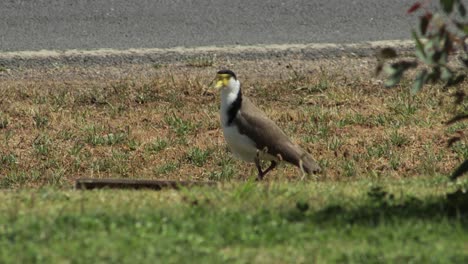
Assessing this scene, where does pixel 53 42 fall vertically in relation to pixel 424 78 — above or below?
below

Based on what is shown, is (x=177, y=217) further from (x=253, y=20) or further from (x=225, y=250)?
(x=253, y=20)

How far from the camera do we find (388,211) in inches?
229

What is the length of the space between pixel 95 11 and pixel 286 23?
70.3 inches

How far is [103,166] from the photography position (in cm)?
844

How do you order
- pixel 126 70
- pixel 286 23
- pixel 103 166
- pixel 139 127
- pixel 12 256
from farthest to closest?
1. pixel 286 23
2. pixel 126 70
3. pixel 139 127
4. pixel 103 166
5. pixel 12 256

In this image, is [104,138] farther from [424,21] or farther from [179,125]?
[424,21]

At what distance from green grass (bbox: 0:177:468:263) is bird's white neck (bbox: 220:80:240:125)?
2029 millimetres

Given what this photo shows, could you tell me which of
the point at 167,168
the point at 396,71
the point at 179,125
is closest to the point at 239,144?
the point at 167,168

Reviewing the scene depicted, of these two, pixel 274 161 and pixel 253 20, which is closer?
pixel 274 161

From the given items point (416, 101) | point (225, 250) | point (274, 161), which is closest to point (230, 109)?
point (274, 161)

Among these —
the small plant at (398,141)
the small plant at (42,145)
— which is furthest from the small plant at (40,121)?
the small plant at (398,141)

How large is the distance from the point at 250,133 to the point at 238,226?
3.06 meters

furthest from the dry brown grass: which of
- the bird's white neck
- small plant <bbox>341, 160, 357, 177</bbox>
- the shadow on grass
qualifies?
the shadow on grass

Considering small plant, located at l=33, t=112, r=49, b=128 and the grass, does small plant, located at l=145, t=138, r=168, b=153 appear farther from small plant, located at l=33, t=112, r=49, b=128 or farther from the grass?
small plant, located at l=33, t=112, r=49, b=128
